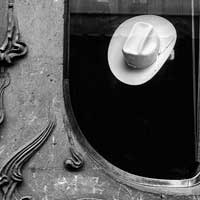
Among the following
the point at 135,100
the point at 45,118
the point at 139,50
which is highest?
the point at 139,50

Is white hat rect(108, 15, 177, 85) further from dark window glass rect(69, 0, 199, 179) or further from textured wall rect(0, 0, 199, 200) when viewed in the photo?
textured wall rect(0, 0, 199, 200)

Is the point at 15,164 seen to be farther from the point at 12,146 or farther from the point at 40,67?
the point at 40,67

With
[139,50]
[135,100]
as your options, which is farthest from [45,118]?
[139,50]

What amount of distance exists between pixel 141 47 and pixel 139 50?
2.1 inches

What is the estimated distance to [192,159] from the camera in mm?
6426

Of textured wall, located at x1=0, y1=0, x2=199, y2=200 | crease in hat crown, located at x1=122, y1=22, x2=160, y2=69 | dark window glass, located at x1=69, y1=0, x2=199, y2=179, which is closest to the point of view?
textured wall, located at x1=0, y1=0, x2=199, y2=200

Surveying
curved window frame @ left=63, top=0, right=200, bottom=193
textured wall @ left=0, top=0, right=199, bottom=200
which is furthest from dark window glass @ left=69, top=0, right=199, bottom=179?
textured wall @ left=0, top=0, right=199, bottom=200

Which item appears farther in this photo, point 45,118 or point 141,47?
point 141,47

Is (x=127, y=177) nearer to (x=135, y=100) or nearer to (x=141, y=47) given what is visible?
(x=135, y=100)

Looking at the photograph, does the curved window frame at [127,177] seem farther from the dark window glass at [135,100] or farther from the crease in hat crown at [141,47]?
the crease in hat crown at [141,47]

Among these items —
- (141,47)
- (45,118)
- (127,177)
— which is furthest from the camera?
(141,47)

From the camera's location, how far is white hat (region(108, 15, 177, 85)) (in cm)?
658

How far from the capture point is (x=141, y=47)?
6.55 metres

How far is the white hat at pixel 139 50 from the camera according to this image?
6.58 metres
